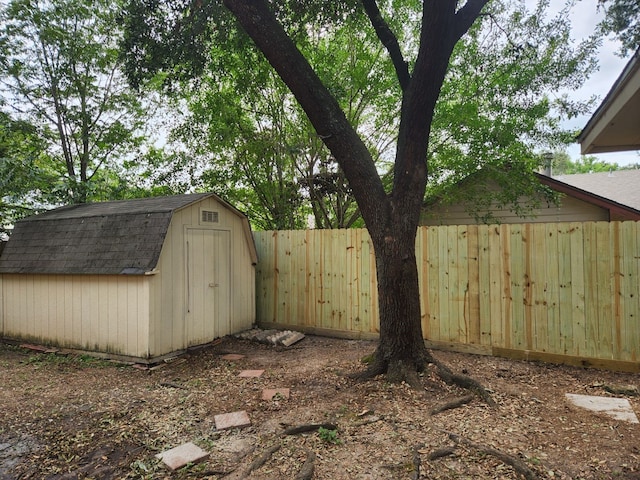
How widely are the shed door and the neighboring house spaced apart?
5040 mm

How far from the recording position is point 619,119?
373 centimetres

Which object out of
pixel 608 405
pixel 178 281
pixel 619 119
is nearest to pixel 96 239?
pixel 178 281

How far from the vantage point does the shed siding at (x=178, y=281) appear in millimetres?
4895

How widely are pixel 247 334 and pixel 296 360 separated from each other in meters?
1.47

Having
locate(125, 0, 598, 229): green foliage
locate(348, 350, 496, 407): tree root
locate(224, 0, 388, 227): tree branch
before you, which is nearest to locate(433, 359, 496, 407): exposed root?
locate(348, 350, 496, 407): tree root

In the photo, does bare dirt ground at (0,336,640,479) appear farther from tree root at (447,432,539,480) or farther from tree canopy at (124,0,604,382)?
tree canopy at (124,0,604,382)

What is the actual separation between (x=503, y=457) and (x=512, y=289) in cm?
274

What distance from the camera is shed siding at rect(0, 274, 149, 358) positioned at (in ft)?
16.0

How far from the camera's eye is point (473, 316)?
4988mm

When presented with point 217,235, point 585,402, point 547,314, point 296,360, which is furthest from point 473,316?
point 217,235

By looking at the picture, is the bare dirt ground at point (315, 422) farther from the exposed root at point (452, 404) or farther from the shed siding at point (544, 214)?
the shed siding at point (544, 214)

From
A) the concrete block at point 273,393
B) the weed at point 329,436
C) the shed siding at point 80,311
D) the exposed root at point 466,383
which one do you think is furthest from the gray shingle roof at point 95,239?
the exposed root at point 466,383

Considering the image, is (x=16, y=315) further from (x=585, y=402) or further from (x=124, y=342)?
(x=585, y=402)

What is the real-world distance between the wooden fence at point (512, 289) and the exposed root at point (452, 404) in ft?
5.79
